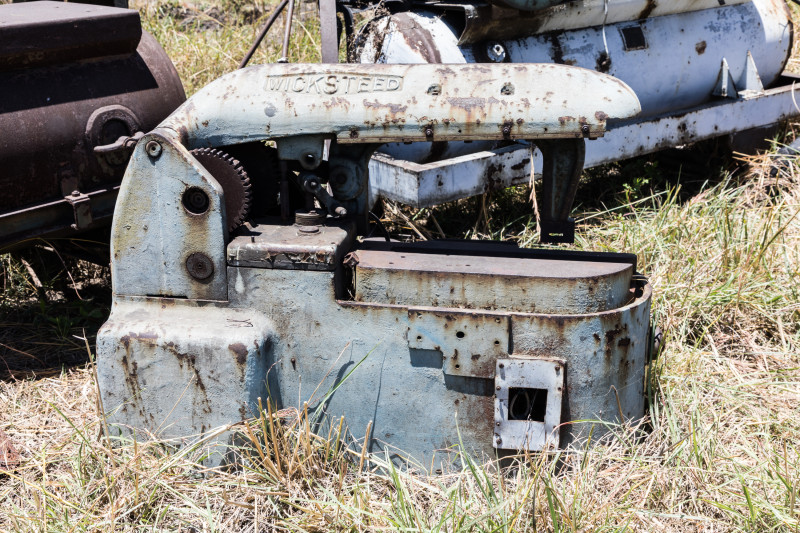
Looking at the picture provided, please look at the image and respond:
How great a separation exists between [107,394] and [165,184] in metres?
0.67

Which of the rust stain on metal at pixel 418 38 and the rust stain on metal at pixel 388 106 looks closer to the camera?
the rust stain on metal at pixel 388 106

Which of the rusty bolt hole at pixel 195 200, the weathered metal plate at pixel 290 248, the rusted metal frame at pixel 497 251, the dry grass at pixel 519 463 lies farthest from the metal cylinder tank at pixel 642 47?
the rusty bolt hole at pixel 195 200

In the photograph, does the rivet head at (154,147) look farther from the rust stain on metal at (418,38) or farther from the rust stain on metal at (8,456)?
the rust stain on metal at (418,38)

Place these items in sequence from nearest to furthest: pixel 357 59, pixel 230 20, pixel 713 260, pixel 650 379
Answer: pixel 650 379, pixel 713 260, pixel 357 59, pixel 230 20

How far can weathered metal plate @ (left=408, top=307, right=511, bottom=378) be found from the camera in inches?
93.1

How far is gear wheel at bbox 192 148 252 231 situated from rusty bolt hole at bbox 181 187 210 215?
85 millimetres

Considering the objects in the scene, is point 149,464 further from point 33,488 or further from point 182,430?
point 33,488

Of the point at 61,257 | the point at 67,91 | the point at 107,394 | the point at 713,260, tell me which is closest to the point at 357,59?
the point at 67,91

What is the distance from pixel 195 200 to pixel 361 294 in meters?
0.54

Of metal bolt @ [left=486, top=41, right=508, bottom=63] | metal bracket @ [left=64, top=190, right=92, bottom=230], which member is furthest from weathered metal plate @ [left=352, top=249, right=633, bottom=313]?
metal bolt @ [left=486, top=41, right=508, bottom=63]

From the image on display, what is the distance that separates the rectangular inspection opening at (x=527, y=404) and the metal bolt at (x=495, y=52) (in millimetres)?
1940

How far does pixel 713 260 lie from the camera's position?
143 inches

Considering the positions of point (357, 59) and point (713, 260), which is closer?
point (713, 260)

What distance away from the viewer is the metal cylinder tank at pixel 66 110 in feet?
10.0
